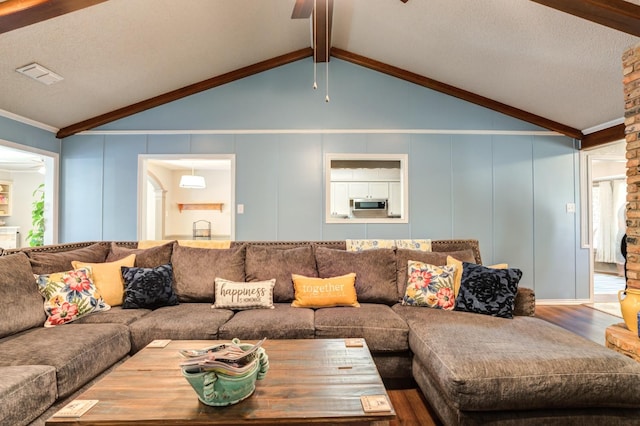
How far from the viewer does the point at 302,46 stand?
4.43 metres

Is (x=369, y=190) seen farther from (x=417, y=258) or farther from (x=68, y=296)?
(x=68, y=296)

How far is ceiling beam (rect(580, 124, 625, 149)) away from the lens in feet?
12.9

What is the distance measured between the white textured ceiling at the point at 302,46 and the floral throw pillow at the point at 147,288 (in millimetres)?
2209

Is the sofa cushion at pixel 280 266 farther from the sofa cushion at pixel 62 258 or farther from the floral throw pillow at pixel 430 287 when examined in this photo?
the sofa cushion at pixel 62 258

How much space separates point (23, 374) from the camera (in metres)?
1.46

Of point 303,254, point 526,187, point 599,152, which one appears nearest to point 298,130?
point 303,254

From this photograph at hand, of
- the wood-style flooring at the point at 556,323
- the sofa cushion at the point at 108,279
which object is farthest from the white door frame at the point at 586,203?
the sofa cushion at the point at 108,279

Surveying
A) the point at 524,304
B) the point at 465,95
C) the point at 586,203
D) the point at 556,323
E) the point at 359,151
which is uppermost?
the point at 465,95

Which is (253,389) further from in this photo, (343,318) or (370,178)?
(370,178)

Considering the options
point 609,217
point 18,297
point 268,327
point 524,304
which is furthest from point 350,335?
point 609,217

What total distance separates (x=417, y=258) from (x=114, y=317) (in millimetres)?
2360

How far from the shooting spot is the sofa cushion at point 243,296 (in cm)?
255

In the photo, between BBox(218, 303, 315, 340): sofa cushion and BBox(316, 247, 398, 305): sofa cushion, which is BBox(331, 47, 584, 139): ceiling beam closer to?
BBox(316, 247, 398, 305): sofa cushion

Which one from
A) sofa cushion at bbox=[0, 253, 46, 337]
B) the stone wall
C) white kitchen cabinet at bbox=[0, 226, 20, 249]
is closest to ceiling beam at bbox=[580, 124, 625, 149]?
the stone wall
